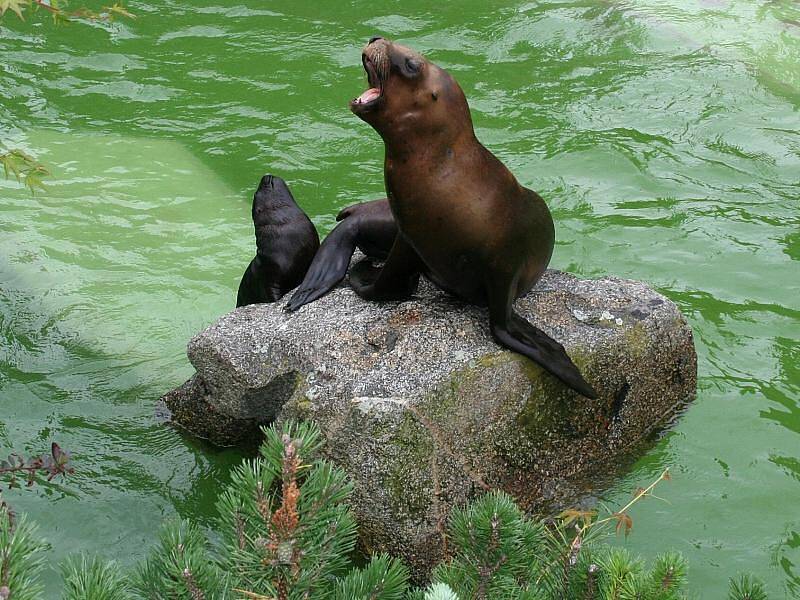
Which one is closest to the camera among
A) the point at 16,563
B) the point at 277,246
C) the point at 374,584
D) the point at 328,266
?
the point at 16,563

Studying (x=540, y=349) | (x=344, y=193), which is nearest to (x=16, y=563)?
(x=540, y=349)

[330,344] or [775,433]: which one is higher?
[330,344]

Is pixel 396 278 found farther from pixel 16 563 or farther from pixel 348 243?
pixel 16 563

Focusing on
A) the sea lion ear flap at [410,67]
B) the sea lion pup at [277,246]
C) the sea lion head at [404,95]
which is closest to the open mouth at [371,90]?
the sea lion head at [404,95]

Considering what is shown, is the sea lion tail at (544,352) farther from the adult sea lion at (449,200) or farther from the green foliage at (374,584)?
the green foliage at (374,584)

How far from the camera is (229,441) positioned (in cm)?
497

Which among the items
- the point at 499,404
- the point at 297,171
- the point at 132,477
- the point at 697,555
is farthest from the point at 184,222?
the point at 697,555

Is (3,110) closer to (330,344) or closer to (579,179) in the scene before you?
(579,179)

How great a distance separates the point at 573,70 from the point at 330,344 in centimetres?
550

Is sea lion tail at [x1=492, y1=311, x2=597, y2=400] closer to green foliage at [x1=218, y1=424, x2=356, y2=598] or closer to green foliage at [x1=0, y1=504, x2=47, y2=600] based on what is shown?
green foliage at [x1=218, y1=424, x2=356, y2=598]

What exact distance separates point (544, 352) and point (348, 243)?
51.2 inches

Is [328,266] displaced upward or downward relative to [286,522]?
downward

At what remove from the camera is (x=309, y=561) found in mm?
1710

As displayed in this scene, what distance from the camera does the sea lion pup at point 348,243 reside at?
498cm
